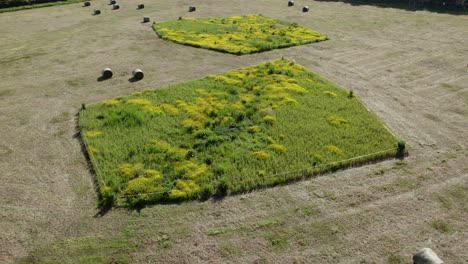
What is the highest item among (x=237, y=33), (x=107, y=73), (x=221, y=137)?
(x=237, y=33)

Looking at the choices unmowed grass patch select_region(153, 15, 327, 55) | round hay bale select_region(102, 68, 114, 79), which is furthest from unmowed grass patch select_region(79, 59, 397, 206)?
unmowed grass patch select_region(153, 15, 327, 55)

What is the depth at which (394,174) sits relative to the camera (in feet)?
63.6

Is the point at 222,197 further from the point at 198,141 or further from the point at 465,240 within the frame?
the point at 465,240

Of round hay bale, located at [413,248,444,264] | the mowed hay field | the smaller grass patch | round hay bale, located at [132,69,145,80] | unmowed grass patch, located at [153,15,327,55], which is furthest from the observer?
unmowed grass patch, located at [153,15,327,55]

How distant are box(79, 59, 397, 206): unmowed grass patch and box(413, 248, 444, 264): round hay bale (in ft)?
21.8

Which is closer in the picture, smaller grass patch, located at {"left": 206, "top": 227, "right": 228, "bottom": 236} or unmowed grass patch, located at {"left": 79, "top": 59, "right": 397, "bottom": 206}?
smaller grass patch, located at {"left": 206, "top": 227, "right": 228, "bottom": 236}

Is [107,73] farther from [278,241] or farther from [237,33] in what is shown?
[278,241]

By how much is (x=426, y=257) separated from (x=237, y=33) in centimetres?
3412

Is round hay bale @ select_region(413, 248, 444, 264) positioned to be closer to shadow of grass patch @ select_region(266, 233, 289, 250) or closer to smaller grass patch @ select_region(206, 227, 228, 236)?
shadow of grass patch @ select_region(266, 233, 289, 250)

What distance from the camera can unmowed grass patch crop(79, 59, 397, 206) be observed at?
18781 mm

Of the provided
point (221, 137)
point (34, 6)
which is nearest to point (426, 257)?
point (221, 137)

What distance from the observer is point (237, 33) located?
43406mm

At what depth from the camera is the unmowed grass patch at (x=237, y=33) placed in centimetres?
3896

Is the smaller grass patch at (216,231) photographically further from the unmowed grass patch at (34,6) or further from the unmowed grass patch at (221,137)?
the unmowed grass patch at (34,6)
